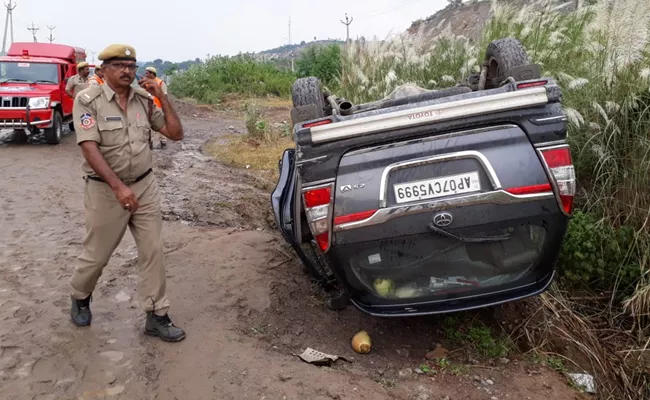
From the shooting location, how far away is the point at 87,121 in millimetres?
3371

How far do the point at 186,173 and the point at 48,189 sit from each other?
2.07 metres

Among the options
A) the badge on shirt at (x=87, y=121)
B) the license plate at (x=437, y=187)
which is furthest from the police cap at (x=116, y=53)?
the license plate at (x=437, y=187)

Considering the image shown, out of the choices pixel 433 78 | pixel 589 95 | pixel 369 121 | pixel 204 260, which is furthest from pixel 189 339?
pixel 433 78

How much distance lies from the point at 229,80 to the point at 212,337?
27998 mm

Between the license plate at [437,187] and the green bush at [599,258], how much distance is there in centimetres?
174

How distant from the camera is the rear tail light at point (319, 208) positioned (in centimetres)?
308

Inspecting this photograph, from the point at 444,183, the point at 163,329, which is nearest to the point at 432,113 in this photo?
the point at 444,183

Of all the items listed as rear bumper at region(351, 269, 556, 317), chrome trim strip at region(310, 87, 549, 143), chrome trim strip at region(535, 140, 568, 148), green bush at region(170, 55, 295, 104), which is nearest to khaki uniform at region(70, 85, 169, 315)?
chrome trim strip at region(310, 87, 549, 143)

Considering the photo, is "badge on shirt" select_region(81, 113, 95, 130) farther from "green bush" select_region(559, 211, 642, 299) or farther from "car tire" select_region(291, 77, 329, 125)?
"green bush" select_region(559, 211, 642, 299)

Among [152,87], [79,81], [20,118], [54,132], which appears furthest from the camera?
[54,132]

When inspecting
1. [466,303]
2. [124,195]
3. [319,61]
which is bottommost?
[466,303]

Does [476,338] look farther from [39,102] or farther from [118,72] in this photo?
[39,102]

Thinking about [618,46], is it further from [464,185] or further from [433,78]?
[433,78]

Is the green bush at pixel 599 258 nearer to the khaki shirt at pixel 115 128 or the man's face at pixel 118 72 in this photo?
the khaki shirt at pixel 115 128
